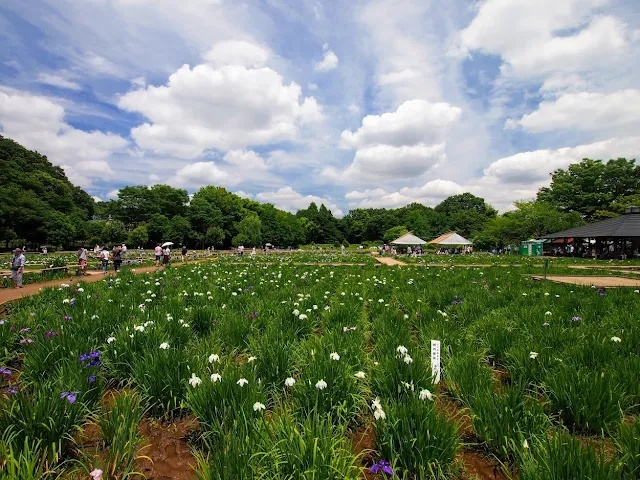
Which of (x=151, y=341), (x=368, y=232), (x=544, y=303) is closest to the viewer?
(x=151, y=341)

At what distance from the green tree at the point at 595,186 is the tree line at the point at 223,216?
11 cm

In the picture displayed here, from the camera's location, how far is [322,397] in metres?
2.57

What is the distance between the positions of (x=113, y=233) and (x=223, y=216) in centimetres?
2029

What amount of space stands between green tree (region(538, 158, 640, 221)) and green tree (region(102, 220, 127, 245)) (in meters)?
65.9

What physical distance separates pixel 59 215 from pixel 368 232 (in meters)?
64.1

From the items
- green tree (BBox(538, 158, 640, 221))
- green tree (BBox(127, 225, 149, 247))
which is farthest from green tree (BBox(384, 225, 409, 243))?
green tree (BBox(127, 225, 149, 247))

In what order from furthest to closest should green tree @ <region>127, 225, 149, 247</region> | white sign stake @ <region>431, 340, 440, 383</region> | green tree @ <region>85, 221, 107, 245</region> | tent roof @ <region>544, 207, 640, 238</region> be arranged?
green tree @ <region>127, 225, 149, 247</region> < green tree @ <region>85, 221, 107, 245</region> < tent roof @ <region>544, 207, 640, 238</region> < white sign stake @ <region>431, 340, 440, 383</region>

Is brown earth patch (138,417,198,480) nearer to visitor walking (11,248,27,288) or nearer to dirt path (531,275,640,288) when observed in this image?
dirt path (531,275,640,288)

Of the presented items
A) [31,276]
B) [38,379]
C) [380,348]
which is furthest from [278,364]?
[31,276]

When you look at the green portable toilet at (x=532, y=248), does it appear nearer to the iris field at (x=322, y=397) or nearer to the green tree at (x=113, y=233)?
the iris field at (x=322, y=397)

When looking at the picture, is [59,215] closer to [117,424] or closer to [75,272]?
[75,272]

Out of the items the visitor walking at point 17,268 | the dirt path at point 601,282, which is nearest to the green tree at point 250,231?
the visitor walking at point 17,268

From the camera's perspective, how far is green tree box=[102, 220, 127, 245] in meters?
47.4

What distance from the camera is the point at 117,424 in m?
2.25
